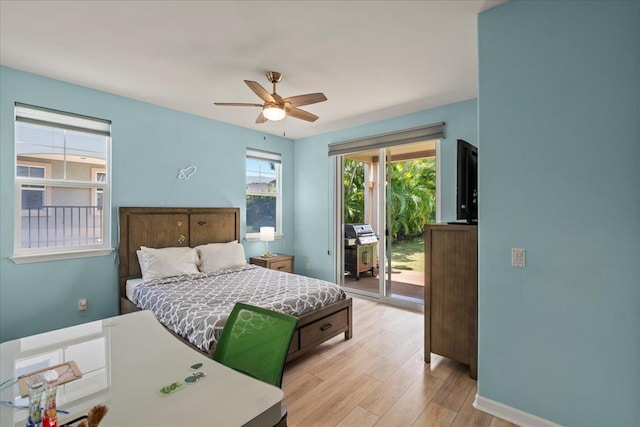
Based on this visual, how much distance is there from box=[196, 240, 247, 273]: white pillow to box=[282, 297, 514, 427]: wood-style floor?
1635mm

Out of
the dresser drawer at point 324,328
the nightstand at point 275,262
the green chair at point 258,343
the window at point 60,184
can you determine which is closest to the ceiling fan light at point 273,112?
the green chair at point 258,343

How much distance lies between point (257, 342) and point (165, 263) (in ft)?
7.93

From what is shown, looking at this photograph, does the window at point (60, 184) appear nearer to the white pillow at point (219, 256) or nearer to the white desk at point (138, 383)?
the white pillow at point (219, 256)

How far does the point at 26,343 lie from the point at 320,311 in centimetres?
202

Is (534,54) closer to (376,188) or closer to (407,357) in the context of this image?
(407,357)

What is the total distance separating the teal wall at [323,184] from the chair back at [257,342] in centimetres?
304

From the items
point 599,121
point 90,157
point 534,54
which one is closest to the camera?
point 599,121

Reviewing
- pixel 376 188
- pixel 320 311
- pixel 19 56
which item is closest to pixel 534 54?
pixel 320 311

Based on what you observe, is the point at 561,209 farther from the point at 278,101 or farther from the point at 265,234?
the point at 265,234

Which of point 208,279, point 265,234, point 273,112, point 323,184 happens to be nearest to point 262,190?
point 265,234

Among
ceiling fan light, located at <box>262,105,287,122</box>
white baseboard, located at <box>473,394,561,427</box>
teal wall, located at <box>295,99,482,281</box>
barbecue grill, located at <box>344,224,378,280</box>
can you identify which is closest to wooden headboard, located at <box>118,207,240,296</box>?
teal wall, located at <box>295,99,482,281</box>

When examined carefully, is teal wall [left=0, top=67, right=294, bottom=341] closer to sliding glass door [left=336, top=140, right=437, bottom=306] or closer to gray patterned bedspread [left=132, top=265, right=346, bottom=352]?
gray patterned bedspread [left=132, top=265, right=346, bottom=352]

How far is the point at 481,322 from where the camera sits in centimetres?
204

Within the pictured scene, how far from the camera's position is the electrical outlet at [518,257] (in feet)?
6.14
